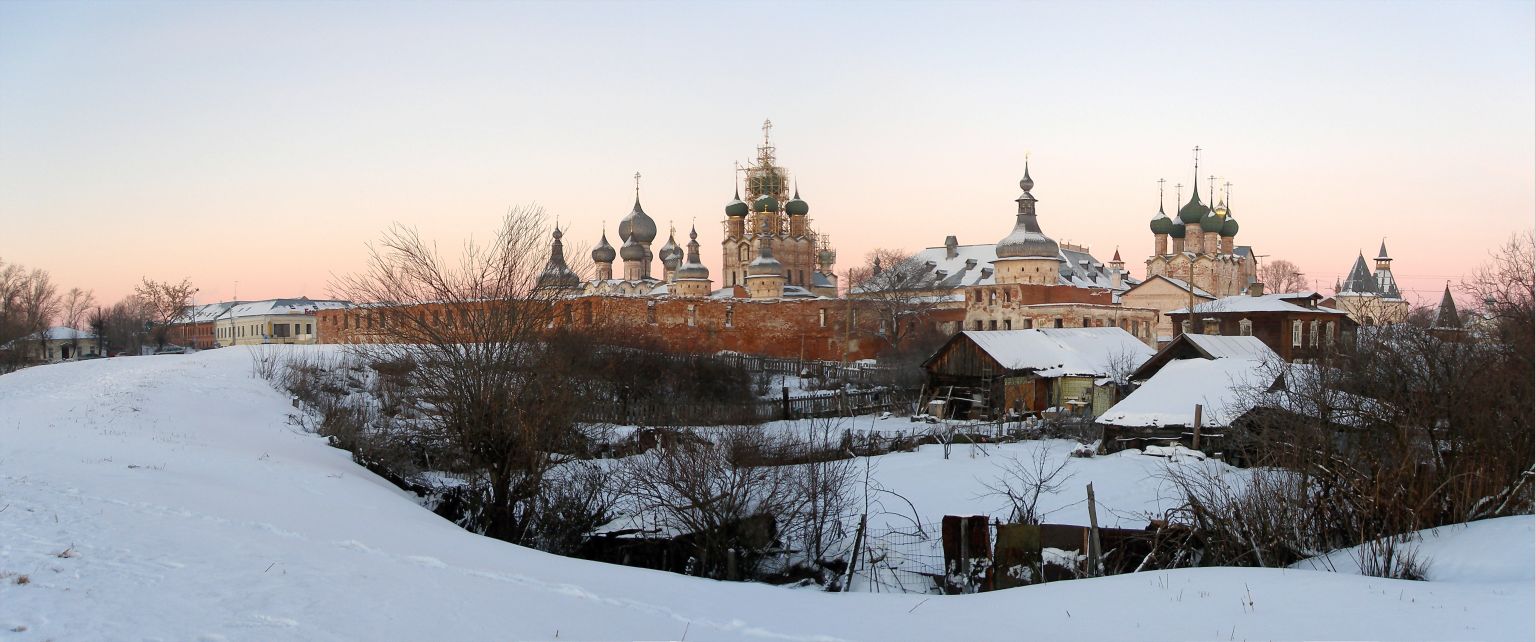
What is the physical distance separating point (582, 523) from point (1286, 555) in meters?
8.73

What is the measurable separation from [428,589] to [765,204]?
59714mm

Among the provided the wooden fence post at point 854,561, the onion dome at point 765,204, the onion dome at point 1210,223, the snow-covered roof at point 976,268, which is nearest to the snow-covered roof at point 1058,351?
the wooden fence post at point 854,561

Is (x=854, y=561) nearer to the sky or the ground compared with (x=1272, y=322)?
nearer to the ground

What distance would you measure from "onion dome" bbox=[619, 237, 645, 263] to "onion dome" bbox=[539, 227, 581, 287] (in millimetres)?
50030

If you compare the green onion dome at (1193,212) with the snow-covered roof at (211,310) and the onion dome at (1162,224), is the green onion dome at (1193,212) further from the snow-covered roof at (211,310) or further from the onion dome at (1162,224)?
the snow-covered roof at (211,310)

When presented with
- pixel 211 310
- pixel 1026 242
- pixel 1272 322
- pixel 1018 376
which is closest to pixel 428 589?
pixel 1018 376

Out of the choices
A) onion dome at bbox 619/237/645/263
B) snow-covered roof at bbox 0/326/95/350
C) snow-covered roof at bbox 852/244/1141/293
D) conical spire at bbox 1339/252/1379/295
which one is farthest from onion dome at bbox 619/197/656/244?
conical spire at bbox 1339/252/1379/295

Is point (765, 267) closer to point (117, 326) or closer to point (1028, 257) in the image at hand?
point (1028, 257)

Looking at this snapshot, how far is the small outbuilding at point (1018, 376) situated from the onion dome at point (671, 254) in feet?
134

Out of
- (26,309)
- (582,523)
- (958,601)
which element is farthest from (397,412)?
(26,309)

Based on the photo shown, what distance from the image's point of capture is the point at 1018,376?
101 ft

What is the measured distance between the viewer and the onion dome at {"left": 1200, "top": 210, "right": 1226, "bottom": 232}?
65.4 metres

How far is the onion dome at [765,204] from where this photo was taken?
6675 cm

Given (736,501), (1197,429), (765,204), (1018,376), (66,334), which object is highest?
(765,204)
